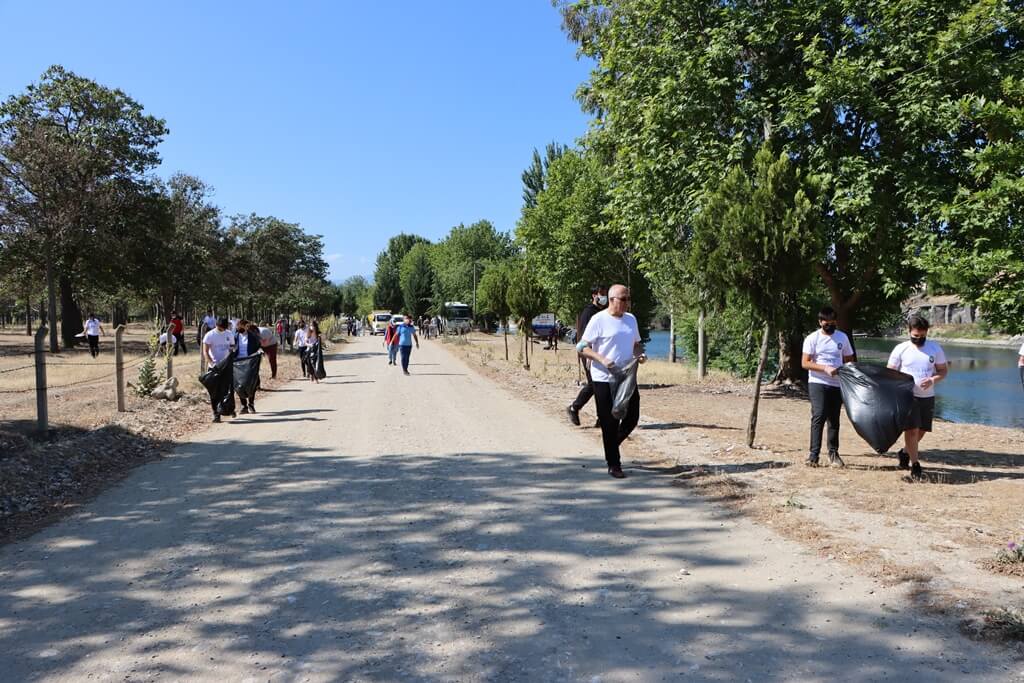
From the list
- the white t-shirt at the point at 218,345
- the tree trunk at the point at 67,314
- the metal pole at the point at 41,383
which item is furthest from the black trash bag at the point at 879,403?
the tree trunk at the point at 67,314

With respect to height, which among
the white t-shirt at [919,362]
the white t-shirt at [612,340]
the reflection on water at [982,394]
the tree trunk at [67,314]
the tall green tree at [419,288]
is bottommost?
the reflection on water at [982,394]

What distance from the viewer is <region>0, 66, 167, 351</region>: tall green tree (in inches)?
1197

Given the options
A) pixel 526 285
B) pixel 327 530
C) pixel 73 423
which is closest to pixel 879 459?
pixel 327 530

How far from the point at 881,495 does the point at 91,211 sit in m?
33.4

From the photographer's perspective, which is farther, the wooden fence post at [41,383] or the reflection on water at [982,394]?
the reflection on water at [982,394]

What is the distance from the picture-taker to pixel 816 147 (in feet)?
42.9

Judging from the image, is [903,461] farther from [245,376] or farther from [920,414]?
[245,376]

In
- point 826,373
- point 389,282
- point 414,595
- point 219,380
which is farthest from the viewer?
point 389,282

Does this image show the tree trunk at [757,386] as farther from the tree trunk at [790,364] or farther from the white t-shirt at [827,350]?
the tree trunk at [790,364]

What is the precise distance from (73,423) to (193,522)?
6820 mm

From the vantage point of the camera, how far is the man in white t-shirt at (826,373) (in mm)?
7449

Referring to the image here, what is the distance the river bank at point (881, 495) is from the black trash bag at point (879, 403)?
1.39ft

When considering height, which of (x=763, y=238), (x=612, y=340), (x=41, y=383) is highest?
(x=763, y=238)

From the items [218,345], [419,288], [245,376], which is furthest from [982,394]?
[419,288]
